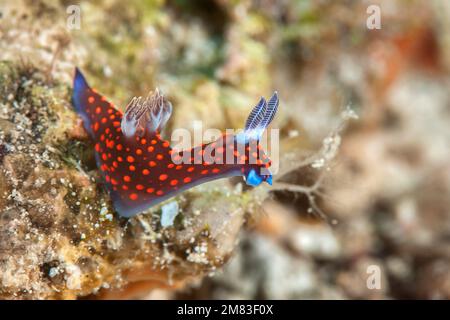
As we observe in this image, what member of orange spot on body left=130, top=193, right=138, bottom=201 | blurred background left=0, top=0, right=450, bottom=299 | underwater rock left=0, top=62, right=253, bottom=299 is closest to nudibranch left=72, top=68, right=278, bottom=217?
orange spot on body left=130, top=193, right=138, bottom=201

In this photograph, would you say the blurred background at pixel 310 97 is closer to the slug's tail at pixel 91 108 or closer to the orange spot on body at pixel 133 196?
the slug's tail at pixel 91 108

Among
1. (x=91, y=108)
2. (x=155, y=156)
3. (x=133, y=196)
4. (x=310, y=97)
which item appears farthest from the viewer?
(x=310, y=97)

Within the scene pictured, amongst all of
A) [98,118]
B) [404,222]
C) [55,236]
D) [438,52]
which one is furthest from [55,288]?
[438,52]

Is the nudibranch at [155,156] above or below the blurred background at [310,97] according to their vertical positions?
below

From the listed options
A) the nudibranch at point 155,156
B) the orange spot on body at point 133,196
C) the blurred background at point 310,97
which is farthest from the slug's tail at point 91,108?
the orange spot on body at point 133,196

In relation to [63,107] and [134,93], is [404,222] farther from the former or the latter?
[63,107]

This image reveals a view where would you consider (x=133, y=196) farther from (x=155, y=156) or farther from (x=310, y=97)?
(x=310, y=97)

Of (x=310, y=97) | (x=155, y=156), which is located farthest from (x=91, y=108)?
(x=310, y=97)
